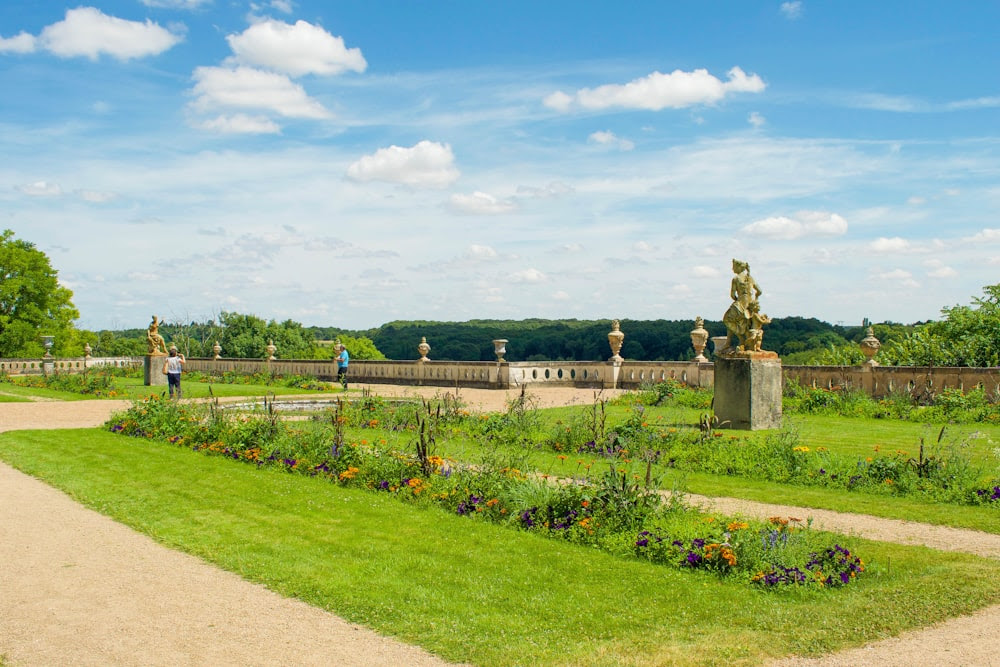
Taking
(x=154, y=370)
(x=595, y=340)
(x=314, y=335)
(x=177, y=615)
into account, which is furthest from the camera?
(x=314, y=335)

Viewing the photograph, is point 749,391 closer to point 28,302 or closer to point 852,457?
point 852,457

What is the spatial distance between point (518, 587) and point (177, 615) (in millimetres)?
2457

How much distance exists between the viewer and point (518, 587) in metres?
6.55

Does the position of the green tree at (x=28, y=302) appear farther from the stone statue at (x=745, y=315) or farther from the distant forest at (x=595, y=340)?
the stone statue at (x=745, y=315)

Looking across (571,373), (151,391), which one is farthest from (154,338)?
(571,373)

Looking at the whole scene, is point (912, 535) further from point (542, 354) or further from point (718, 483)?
point (542, 354)

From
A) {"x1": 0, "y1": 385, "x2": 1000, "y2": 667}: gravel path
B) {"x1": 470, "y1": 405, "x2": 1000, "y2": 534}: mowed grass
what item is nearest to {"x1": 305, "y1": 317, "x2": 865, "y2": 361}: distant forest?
{"x1": 470, "y1": 405, "x2": 1000, "y2": 534}: mowed grass

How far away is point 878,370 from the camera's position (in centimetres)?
1986

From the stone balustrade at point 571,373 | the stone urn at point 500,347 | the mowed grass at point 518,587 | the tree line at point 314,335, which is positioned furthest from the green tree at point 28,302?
the mowed grass at point 518,587

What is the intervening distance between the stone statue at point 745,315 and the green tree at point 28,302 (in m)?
54.2

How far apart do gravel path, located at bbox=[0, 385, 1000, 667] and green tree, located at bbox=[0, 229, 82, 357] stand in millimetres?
55433

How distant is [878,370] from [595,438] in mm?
9575

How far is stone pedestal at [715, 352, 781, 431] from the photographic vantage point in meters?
15.3

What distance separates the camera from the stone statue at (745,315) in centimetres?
1560
